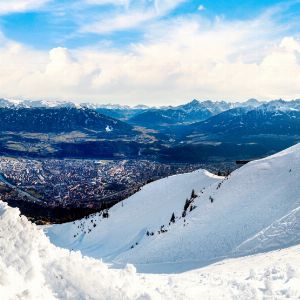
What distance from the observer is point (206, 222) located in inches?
1893

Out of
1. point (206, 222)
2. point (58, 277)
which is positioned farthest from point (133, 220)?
point (58, 277)

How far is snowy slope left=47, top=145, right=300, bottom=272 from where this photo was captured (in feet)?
128

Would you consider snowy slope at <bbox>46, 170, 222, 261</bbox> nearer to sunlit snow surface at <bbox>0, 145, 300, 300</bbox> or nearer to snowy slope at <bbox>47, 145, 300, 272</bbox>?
snowy slope at <bbox>47, 145, 300, 272</bbox>

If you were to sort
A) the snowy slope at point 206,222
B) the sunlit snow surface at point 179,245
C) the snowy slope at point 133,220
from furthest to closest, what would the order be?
the snowy slope at point 133,220 < the snowy slope at point 206,222 < the sunlit snow surface at point 179,245

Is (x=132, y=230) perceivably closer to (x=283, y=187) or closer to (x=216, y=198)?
(x=216, y=198)

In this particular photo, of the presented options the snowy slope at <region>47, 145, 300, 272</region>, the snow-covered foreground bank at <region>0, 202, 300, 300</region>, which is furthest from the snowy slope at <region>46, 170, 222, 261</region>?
the snow-covered foreground bank at <region>0, 202, 300, 300</region>

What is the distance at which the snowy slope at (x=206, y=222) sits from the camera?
39.1 m

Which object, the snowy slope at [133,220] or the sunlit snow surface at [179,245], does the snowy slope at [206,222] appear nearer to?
the snowy slope at [133,220]

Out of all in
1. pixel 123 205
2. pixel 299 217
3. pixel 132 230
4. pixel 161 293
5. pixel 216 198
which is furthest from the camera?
pixel 123 205

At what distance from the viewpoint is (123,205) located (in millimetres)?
79938

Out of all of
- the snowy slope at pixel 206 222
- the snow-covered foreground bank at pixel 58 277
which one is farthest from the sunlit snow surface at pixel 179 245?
the snowy slope at pixel 206 222

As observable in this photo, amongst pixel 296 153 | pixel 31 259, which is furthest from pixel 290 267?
pixel 296 153

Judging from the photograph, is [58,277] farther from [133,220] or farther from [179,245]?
[133,220]

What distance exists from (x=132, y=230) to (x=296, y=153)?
2680cm
